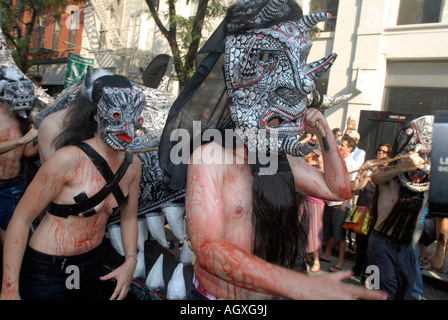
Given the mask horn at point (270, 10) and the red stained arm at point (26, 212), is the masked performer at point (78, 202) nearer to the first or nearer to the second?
the red stained arm at point (26, 212)

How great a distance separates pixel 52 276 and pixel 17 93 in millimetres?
2081

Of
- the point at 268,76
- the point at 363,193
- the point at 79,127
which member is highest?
the point at 268,76

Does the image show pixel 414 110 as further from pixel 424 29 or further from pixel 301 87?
pixel 301 87

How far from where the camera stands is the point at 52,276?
74.9 inches

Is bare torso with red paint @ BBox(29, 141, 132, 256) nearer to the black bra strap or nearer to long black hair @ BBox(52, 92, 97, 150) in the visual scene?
the black bra strap

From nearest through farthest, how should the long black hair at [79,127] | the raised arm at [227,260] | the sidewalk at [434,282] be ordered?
1. the raised arm at [227,260]
2. the long black hair at [79,127]
3. the sidewalk at [434,282]

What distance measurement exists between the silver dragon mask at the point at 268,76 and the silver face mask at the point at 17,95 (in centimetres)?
259

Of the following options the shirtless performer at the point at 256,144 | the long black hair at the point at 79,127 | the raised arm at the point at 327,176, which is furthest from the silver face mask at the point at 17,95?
the raised arm at the point at 327,176

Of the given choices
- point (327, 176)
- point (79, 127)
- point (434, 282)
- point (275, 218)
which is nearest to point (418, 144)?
point (327, 176)

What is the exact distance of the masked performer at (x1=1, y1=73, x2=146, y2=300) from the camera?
176 cm

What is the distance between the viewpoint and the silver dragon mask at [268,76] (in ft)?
4.70

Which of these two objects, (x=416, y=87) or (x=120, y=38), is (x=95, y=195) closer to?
(x=416, y=87)

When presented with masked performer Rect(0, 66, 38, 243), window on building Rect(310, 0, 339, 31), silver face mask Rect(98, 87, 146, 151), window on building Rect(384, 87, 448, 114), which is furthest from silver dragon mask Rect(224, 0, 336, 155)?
window on building Rect(310, 0, 339, 31)
